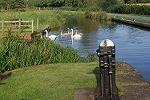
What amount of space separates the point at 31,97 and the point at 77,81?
1.71 m

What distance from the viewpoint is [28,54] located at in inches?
582

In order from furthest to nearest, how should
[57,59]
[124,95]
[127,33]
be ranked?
[127,33]
[57,59]
[124,95]

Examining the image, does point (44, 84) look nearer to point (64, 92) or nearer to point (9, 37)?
point (64, 92)

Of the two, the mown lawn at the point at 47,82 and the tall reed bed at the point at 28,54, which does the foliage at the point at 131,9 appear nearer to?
the tall reed bed at the point at 28,54

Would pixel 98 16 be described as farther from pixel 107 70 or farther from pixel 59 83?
pixel 107 70

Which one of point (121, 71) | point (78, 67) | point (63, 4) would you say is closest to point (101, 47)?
point (121, 71)

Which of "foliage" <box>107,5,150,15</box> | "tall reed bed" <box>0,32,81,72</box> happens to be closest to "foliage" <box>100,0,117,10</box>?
"foliage" <box>107,5,150,15</box>

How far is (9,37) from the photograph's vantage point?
53.8ft

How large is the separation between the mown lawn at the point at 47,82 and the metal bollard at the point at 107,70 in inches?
33.1

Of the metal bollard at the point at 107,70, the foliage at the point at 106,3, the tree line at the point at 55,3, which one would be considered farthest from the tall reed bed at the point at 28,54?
the foliage at the point at 106,3

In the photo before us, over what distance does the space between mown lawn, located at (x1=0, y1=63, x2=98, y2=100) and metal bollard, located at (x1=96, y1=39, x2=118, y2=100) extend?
840mm

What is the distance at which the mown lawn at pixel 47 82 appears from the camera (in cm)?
948

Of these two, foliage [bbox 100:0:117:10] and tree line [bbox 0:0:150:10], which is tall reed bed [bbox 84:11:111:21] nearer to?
tree line [bbox 0:0:150:10]

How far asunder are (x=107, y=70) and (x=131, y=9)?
227ft
